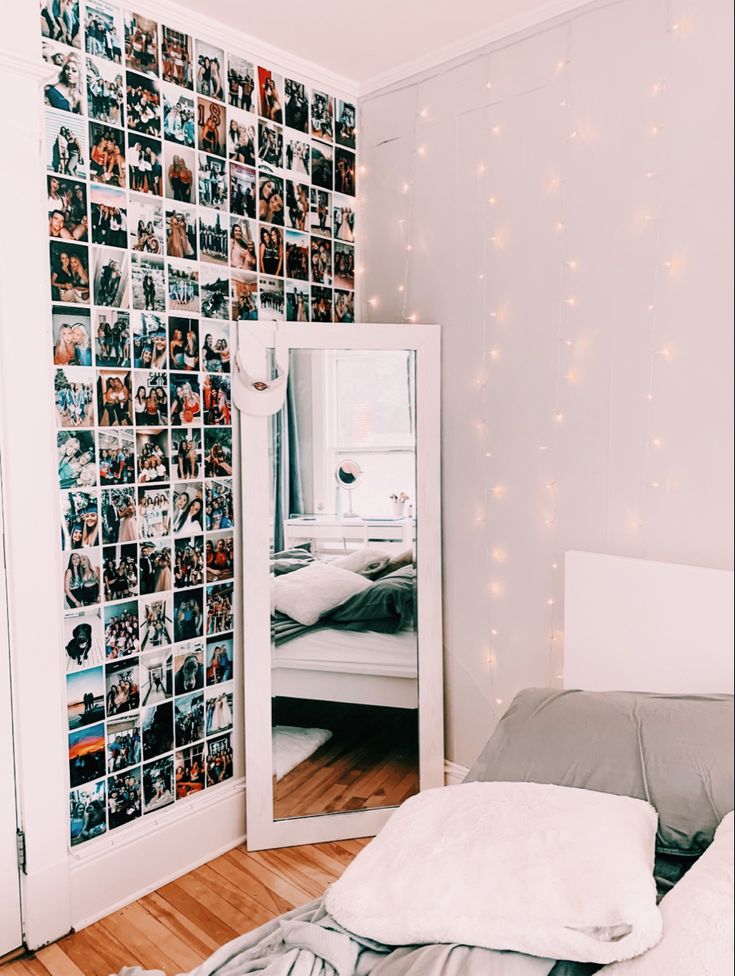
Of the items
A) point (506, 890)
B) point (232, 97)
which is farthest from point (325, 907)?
point (232, 97)

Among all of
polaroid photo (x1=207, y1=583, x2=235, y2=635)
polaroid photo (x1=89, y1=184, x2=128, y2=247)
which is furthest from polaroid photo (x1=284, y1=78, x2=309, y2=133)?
polaroid photo (x1=207, y1=583, x2=235, y2=635)

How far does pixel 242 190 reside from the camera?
245 cm

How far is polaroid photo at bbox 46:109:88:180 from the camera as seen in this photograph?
1995 millimetres

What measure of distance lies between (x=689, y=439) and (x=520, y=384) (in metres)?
1.67

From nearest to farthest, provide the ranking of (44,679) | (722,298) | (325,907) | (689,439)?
1. (722,298)
2. (689,439)
3. (325,907)
4. (44,679)

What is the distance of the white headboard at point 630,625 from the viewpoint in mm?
1102

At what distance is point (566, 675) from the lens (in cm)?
215

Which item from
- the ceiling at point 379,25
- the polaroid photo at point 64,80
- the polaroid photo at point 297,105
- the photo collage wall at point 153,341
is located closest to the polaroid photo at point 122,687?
the photo collage wall at point 153,341

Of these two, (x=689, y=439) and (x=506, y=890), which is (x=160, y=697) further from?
(x=689, y=439)

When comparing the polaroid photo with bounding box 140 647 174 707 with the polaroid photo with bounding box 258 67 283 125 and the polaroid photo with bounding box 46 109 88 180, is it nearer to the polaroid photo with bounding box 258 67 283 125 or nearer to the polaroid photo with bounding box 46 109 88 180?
the polaroid photo with bounding box 46 109 88 180

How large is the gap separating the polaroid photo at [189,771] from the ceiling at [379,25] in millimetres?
2154

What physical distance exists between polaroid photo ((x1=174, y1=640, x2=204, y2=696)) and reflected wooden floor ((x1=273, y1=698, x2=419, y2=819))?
0.85 ft

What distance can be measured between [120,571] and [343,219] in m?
1.42

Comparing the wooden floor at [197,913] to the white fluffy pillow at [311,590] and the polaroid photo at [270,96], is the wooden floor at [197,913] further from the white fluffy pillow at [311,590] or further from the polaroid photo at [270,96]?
the polaroid photo at [270,96]
